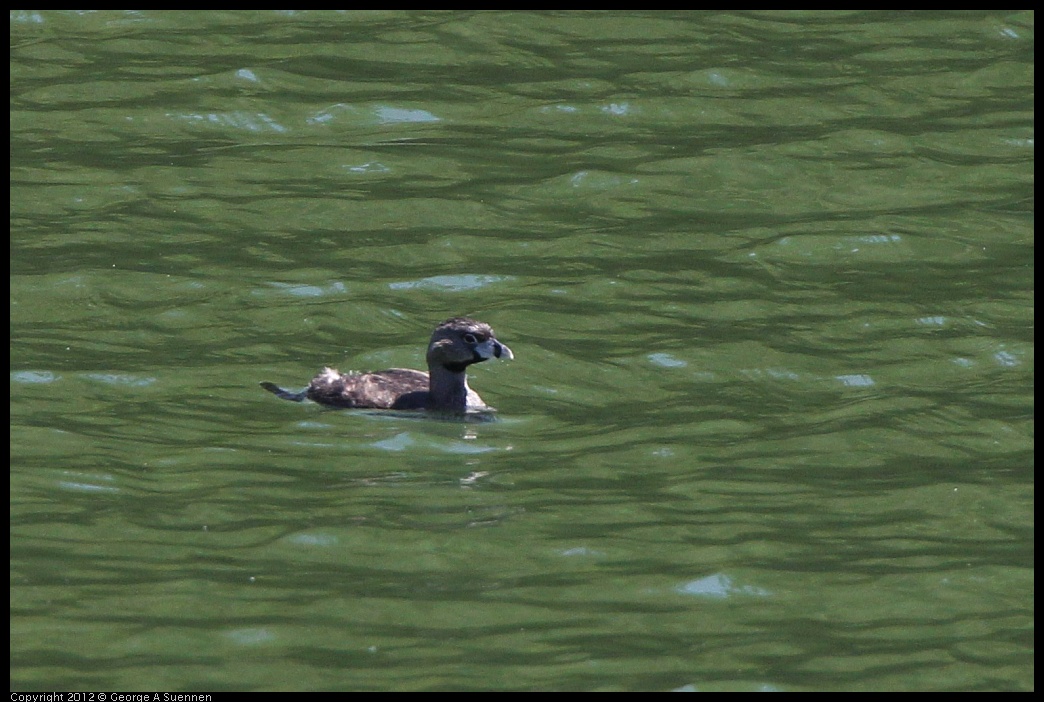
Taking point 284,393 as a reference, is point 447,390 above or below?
above

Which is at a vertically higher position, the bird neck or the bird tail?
the bird neck

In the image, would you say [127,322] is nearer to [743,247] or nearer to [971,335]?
[743,247]

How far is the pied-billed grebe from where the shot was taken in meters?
14.7

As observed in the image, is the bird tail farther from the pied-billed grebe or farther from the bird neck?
the bird neck

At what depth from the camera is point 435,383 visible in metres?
14.9

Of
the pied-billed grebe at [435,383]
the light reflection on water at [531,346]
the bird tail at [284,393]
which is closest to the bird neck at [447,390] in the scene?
the pied-billed grebe at [435,383]

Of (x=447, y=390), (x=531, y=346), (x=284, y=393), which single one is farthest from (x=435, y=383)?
(x=531, y=346)

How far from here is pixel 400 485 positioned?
12938mm

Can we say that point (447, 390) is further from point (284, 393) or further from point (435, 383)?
point (284, 393)

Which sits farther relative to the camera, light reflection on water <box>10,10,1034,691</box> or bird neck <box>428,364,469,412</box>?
bird neck <box>428,364,469,412</box>

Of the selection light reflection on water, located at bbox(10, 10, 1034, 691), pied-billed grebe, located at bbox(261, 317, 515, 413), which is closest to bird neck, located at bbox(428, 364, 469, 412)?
pied-billed grebe, located at bbox(261, 317, 515, 413)

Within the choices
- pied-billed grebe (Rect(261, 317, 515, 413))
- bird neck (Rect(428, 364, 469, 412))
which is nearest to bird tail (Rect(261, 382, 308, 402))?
pied-billed grebe (Rect(261, 317, 515, 413))

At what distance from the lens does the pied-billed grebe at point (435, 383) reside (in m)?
14.7

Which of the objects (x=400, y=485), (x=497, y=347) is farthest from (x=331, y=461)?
(x=497, y=347)
